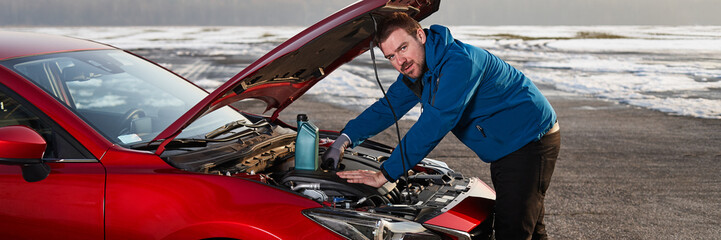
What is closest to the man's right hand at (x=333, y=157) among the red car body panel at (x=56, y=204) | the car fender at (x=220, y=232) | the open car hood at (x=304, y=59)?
the open car hood at (x=304, y=59)

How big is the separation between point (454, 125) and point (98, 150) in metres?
1.51

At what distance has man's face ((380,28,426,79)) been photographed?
2.75 meters

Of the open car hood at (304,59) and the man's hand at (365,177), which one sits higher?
the open car hood at (304,59)

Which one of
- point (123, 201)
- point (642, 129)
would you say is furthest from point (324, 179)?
point (642, 129)

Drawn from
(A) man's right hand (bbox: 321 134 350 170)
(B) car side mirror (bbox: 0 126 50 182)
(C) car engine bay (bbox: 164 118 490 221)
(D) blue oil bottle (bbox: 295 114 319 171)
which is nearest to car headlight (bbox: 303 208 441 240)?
(C) car engine bay (bbox: 164 118 490 221)

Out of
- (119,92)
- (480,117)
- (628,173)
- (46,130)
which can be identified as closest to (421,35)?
(480,117)

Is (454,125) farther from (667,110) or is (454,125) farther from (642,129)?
(667,110)

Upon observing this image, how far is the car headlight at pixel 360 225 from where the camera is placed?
245 centimetres

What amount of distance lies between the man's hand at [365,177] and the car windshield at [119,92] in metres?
0.81

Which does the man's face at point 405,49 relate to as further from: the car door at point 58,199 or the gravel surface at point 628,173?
the gravel surface at point 628,173

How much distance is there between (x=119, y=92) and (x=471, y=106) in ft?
7.32

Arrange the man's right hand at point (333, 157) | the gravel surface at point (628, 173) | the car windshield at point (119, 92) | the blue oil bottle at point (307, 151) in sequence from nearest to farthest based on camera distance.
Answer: the car windshield at point (119, 92) → the blue oil bottle at point (307, 151) → the man's right hand at point (333, 157) → the gravel surface at point (628, 173)

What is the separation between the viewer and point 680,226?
455cm

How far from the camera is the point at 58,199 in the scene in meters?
2.50
